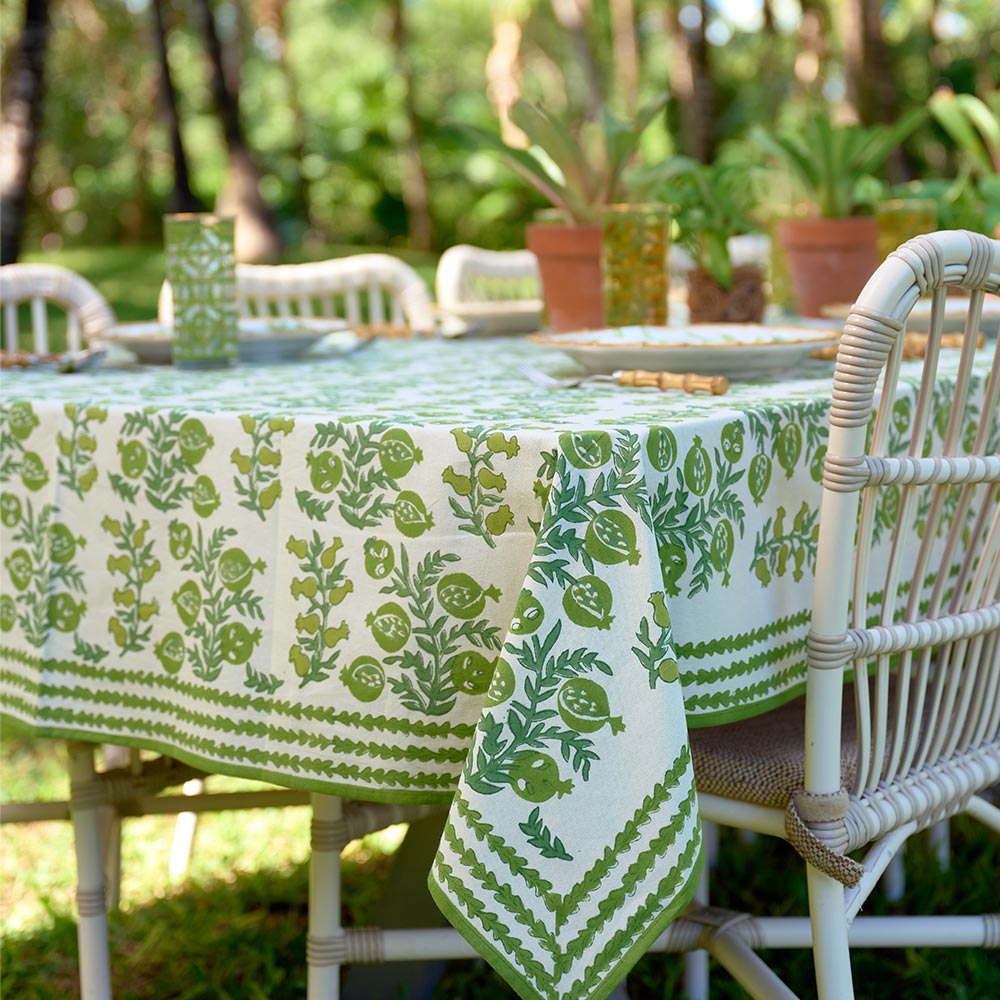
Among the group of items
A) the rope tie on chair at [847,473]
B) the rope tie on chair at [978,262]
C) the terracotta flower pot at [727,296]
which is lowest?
the rope tie on chair at [847,473]

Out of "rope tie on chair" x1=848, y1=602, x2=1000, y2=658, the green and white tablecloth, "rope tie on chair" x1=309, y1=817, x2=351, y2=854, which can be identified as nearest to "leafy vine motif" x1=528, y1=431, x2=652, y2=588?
the green and white tablecloth

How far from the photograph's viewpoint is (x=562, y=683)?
1132 mm

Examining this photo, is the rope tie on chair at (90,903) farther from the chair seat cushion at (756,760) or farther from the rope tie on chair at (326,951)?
the chair seat cushion at (756,760)

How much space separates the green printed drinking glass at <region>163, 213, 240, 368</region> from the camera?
73.5 inches

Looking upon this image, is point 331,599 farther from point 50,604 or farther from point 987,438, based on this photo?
point 987,438

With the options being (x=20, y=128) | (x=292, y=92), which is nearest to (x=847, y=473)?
(x=20, y=128)

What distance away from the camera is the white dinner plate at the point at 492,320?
2461 millimetres

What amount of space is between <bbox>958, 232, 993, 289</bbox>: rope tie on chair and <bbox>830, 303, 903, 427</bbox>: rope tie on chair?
11 centimetres

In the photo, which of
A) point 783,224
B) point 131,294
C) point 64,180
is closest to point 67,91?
point 64,180

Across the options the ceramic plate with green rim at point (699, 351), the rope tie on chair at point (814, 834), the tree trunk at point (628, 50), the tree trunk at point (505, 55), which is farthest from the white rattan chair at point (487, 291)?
the tree trunk at point (628, 50)

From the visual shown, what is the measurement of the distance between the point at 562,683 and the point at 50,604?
0.63m

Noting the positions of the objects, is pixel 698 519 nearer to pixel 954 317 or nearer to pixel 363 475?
pixel 363 475

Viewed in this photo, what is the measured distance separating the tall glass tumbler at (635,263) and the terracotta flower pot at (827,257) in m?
0.45

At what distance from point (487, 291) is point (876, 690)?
7.47 feet
